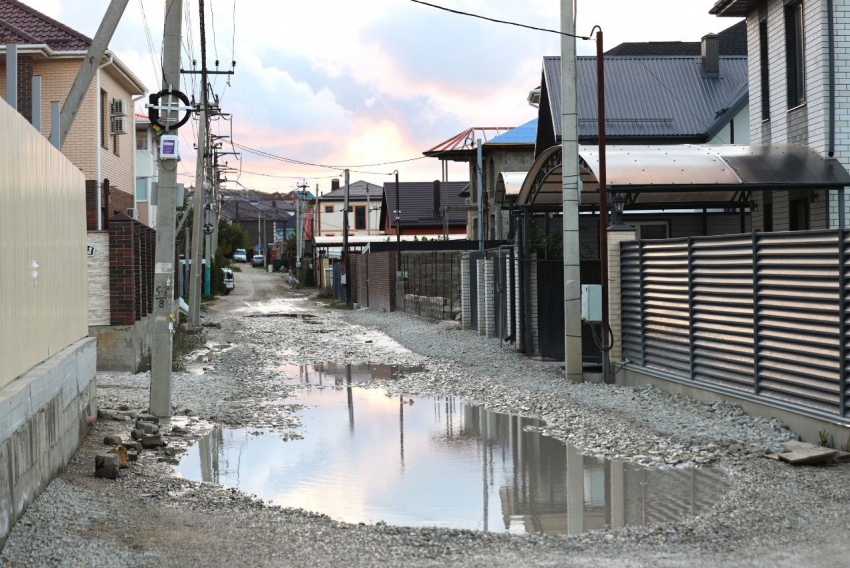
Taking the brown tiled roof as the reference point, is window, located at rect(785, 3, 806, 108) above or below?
below

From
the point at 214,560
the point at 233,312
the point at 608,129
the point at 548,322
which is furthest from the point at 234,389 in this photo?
the point at 233,312

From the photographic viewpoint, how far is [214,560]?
254 inches

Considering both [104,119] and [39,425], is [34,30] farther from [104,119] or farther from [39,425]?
[39,425]

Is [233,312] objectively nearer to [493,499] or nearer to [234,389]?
[234,389]

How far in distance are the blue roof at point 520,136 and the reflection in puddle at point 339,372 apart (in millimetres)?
28401

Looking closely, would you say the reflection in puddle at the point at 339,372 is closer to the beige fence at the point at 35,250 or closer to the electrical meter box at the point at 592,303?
the electrical meter box at the point at 592,303

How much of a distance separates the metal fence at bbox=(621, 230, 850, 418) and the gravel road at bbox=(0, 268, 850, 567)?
0.50 m

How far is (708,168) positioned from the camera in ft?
56.5

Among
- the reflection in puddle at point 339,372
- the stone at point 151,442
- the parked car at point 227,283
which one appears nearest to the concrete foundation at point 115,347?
the reflection in puddle at point 339,372

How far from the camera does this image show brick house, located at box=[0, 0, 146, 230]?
26.3 meters

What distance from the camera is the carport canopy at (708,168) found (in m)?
16.6

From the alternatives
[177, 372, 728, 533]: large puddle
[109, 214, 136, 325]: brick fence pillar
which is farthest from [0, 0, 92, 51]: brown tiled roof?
[177, 372, 728, 533]: large puddle

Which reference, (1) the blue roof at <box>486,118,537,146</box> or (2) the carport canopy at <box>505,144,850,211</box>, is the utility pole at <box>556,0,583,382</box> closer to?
(2) the carport canopy at <box>505,144,850,211</box>

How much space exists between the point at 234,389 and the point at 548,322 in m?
6.41
